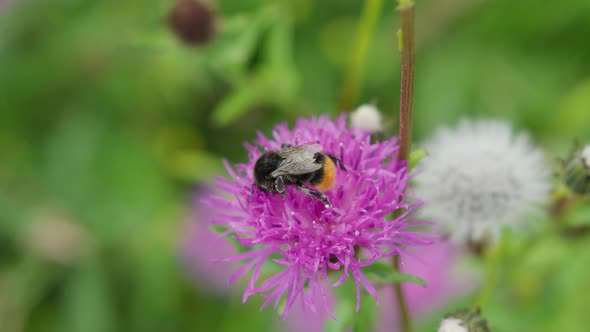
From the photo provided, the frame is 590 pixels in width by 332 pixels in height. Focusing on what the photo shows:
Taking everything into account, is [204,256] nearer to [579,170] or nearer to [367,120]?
[367,120]

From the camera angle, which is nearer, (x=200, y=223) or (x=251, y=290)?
(x=251, y=290)

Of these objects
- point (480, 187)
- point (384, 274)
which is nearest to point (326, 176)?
point (384, 274)

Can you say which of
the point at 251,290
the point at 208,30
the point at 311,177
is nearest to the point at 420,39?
the point at 208,30

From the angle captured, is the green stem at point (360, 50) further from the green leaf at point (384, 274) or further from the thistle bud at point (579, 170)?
the green leaf at point (384, 274)

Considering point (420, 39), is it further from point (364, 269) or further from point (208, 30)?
point (364, 269)

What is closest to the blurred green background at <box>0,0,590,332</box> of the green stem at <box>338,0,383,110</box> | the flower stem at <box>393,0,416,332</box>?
the green stem at <box>338,0,383,110</box>

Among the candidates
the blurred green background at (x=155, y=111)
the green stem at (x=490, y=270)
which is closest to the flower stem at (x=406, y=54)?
the green stem at (x=490, y=270)
